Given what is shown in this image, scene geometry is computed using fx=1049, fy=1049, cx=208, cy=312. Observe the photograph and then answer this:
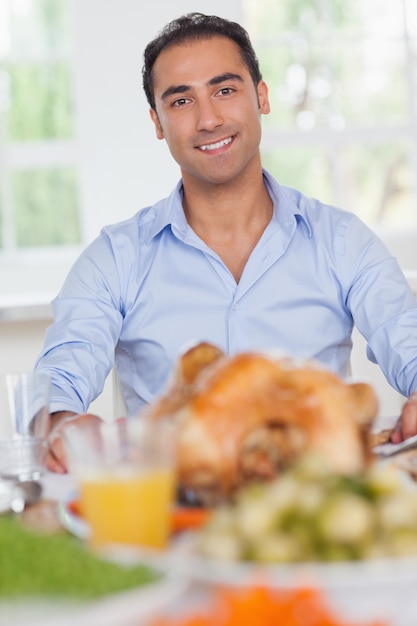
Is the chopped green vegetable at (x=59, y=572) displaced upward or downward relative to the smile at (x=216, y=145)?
downward

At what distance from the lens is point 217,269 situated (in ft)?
6.62

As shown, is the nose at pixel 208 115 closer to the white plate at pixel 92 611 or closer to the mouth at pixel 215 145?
the mouth at pixel 215 145

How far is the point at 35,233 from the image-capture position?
14.8 feet

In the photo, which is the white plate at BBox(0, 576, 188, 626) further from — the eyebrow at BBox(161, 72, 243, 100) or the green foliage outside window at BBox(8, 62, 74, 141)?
the green foliage outside window at BBox(8, 62, 74, 141)

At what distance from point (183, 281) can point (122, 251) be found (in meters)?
0.14

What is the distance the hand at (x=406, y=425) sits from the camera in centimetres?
137

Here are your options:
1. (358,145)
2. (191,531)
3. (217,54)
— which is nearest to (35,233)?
(358,145)

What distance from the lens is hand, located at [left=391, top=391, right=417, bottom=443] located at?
137 centimetres

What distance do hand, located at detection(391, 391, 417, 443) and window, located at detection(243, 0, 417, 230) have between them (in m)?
3.24

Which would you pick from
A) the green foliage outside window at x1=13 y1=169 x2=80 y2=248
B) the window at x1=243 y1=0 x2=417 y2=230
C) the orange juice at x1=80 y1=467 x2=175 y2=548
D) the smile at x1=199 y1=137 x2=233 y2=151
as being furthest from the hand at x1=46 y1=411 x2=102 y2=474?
the window at x1=243 y1=0 x2=417 y2=230

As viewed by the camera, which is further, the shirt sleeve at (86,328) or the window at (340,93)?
the window at (340,93)

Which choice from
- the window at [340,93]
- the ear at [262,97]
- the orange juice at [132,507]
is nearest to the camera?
the orange juice at [132,507]

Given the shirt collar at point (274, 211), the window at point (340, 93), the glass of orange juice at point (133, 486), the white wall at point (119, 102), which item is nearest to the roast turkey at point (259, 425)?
the glass of orange juice at point (133, 486)

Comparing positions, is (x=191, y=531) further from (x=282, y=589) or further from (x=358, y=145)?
(x=358, y=145)
